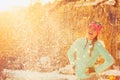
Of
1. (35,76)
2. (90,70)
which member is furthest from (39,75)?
(90,70)

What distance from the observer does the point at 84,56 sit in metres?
5.60

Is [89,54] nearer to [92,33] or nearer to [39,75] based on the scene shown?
[92,33]

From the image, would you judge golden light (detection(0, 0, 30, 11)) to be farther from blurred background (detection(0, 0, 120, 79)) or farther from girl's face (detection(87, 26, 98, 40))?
girl's face (detection(87, 26, 98, 40))

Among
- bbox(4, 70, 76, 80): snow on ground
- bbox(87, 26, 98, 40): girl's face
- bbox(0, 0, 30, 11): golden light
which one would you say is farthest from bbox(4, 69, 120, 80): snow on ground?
bbox(0, 0, 30, 11): golden light

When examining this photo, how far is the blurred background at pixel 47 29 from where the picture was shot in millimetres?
5613

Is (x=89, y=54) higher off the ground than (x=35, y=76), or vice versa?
(x=89, y=54)

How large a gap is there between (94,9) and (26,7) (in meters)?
0.62

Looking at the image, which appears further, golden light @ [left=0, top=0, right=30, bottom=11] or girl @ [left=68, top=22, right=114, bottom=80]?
golden light @ [left=0, top=0, right=30, bottom=11]

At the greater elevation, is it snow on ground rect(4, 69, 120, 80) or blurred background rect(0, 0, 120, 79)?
blurred background rect(0, 0, 120, 79)

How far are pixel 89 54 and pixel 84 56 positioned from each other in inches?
1.9

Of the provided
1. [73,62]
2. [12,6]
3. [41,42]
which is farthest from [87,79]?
[12,6]

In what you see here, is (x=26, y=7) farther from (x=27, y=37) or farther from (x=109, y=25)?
(x=109, y=25)

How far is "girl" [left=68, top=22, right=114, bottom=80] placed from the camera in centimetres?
556

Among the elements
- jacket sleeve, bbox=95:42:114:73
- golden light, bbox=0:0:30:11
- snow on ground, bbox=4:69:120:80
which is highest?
golden light, bbox=0:0:30:11
